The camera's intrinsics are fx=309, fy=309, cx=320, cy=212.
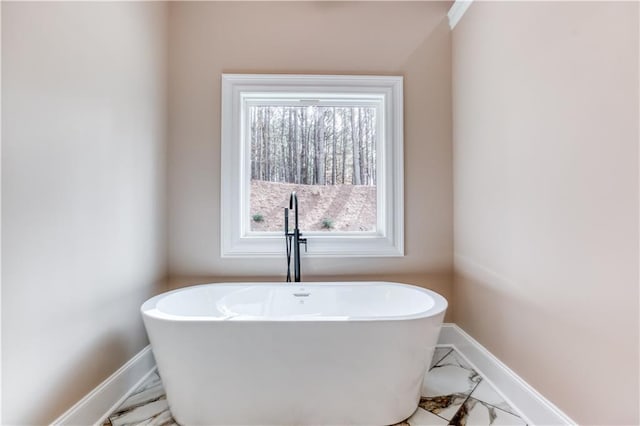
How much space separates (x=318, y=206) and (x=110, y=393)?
1615mm

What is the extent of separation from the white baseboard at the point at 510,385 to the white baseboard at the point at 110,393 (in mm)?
1978

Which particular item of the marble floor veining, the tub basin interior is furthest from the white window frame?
the marble floor veining

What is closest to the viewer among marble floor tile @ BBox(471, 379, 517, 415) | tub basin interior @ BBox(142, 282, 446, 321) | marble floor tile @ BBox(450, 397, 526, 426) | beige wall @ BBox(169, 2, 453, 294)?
marble floor tile @ BBox(450, 397, 526, 426)

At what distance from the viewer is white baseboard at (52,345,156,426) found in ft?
4.37

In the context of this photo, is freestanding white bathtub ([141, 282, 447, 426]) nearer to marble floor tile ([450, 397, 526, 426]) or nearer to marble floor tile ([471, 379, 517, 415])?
marble floor tile ([450, 397, 526, 426])

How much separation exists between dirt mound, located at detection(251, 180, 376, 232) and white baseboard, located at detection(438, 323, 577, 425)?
984 millimetres

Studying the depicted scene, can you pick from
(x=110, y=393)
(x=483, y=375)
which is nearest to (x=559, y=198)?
(x=483, y=375)

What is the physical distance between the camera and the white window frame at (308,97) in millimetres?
2180

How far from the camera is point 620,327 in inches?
41.0

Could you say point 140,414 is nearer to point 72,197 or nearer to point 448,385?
point 72,197

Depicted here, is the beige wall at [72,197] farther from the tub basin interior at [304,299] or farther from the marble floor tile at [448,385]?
the marble floor tile at [448,385]

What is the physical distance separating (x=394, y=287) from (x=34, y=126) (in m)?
1.93

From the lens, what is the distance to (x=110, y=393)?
1.53 m

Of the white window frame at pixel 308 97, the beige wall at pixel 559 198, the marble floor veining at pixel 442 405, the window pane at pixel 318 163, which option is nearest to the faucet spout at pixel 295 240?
the white window frame at pixel 308 97
